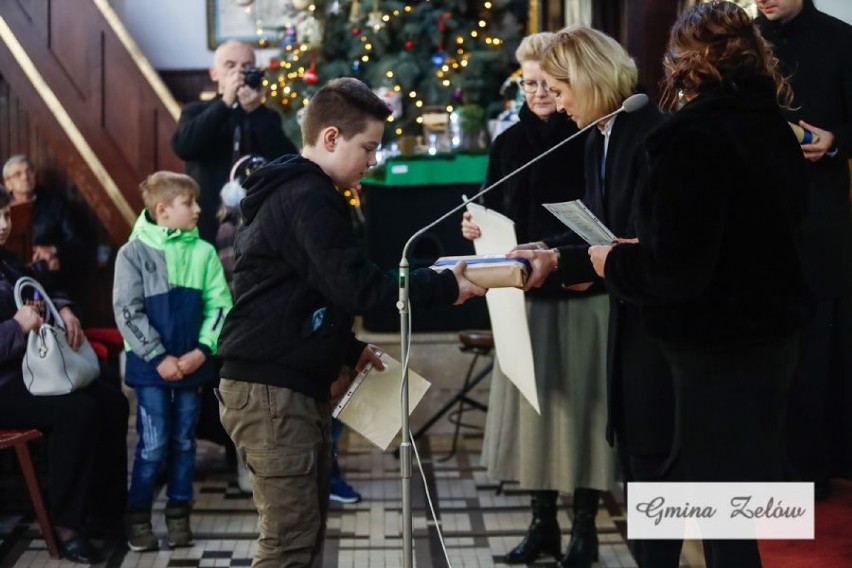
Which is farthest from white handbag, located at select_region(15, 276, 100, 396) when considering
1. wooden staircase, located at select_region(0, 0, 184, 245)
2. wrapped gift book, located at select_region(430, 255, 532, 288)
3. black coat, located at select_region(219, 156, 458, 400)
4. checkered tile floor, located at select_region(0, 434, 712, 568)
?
wooden staircase, located at select_region(0, 0, 184, 245)

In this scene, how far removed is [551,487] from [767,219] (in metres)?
1.65

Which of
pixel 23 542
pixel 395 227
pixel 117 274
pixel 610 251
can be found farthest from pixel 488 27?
pixel 610 251

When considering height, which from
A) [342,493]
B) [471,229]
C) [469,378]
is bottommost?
[342,493]

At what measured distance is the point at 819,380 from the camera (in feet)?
14.1

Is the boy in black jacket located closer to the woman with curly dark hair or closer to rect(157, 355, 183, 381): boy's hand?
the woman with curly dark hair

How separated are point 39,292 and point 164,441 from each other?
0.70 m

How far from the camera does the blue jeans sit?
14.9ft

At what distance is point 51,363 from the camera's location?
4438mm

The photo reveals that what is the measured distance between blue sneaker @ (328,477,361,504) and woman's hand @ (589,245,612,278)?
7.69 feet

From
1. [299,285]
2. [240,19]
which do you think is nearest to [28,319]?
[299,285]

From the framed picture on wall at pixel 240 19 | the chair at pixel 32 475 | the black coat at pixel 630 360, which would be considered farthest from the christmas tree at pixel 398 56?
the black coat at pixel 630 360

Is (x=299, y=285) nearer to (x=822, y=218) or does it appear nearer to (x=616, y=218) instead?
(x=616, y=218)

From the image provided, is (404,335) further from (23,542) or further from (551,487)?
(23,542)

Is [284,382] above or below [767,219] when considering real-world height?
below
